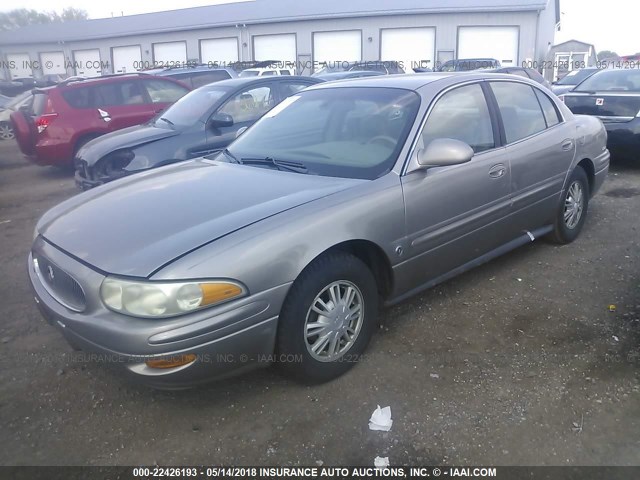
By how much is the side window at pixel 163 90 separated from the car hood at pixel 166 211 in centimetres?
694

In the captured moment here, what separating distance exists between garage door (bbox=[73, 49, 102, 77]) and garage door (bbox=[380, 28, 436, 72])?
20.5 meters

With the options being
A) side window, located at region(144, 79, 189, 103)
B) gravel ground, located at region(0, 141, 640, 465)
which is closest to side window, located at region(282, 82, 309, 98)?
side window, located at region(144, 79, 189, 103)

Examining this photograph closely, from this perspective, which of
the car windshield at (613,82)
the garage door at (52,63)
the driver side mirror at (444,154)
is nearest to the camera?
the driver side mirror at (444,154)

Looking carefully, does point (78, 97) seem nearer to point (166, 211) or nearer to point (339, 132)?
point (339, 132)

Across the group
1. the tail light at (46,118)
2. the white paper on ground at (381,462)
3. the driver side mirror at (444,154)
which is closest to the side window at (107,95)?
the tail light at (46,118)

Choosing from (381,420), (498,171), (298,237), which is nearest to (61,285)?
(298,237)

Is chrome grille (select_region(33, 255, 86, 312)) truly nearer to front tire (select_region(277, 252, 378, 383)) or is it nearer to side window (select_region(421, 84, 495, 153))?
front tire (select_region(277, 252, 378, 383))

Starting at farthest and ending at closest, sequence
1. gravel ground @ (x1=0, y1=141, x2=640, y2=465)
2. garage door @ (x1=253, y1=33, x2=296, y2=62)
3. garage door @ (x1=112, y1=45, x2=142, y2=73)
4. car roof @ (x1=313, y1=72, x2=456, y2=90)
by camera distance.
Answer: garage door @ (x1=112, y1=45, x2=142, y2=73) → garage door @ (x1=253, y1=33, x2=296, y2=62) → car roof @ (x1=313, y1=72, x2=456, y2=90) → gravel ground @ (x1=0, y1=141, x2=640, y2=465)

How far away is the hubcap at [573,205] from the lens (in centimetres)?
486

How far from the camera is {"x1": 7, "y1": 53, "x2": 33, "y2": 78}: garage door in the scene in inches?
1726

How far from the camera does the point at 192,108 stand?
7113 millimetres

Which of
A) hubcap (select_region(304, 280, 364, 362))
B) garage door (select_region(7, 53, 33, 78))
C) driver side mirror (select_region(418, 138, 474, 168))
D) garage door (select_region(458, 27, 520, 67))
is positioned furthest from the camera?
garage door (select_region(7, 53, 33, 78))

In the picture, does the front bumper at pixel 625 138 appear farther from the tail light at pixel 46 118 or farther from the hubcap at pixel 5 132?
the hubcap at pixel 5 132

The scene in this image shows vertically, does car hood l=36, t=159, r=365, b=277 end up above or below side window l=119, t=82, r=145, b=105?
below
